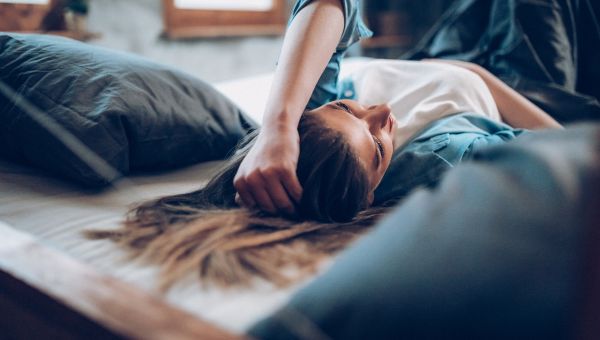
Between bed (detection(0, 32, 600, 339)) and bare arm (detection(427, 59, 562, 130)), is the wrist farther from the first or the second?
bare arm (detection(427, 59, 562, 130))

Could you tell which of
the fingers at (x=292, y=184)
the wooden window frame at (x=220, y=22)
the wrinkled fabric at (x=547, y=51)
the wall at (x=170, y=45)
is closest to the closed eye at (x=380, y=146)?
the fingers at (x=292, y=184)

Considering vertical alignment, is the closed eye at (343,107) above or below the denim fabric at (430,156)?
above

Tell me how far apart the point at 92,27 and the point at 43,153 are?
1.63 metres

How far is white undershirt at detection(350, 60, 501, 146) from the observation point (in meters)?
1.02

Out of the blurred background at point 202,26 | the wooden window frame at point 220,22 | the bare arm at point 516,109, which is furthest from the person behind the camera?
the wooden window frame at point 220,22

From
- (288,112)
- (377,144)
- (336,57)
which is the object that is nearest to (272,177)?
(288,112)

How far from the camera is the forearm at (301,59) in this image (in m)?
0.70

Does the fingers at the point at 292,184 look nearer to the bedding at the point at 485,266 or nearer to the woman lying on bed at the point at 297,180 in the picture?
the woman lying on bed at the point at 297,180

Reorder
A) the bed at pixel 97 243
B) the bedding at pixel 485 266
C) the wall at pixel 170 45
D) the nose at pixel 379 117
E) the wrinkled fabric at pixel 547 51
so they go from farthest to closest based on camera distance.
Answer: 1. the wall at pixel 170 45
2. the wrinkled fabric at pixel 547 51
3. the nose at pixel 379 117
4. the bed at pixel 97 243
5. the bedding at pixel 485 266

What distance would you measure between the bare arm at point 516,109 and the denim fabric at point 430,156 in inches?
8.4

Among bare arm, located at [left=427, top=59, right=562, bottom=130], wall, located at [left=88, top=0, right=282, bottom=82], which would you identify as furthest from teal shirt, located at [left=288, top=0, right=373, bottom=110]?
wall, located at [left=88, top=0, right=282, bottom=82]

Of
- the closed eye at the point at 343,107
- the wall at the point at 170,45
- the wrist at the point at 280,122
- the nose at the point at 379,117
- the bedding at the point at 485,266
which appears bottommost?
the wall at the point at 170,45

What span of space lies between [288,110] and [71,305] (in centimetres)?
40

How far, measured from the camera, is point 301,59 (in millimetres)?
782
